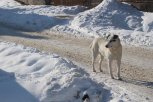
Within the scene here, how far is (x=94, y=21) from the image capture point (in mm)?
21562

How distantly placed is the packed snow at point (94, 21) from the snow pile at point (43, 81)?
625 centimetres

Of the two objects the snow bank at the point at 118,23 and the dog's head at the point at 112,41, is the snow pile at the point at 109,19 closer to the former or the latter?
the snow bank at the point at 118,23

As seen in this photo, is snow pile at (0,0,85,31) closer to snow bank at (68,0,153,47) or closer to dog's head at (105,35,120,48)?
snow bank at (68,0,153,47)

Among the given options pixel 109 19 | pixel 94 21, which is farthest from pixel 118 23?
pixel 94 21

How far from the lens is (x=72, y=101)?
10.2 m

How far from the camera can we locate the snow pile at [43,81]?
10219 mm

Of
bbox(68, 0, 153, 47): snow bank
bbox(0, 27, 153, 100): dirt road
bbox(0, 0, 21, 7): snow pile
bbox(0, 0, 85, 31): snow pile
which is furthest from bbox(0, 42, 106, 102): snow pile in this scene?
bbox(0, 0, 21, 7): snow pile

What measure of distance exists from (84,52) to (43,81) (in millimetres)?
5461

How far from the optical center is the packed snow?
18906 mm

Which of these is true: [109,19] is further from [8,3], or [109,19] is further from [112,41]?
[8,3]

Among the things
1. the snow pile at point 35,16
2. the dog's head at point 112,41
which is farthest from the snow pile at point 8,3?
the dog's head at point 112,41

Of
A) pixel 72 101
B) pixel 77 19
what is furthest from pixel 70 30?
pixel 72 101

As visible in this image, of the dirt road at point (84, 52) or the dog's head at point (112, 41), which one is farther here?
the dirt road at point (84, 52)

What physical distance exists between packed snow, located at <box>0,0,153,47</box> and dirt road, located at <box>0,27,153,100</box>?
104cm
